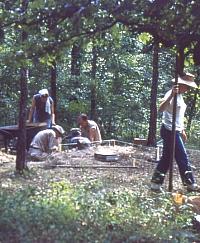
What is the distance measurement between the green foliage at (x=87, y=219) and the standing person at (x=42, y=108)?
21.4 ft

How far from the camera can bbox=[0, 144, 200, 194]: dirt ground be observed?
8000mm

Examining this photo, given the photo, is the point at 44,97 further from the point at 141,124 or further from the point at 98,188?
the point at 141,124

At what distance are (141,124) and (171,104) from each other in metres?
11.7

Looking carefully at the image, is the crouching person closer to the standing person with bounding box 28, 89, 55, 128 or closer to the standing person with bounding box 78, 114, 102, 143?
the standing person with bounding box 28, 89, 55, 128

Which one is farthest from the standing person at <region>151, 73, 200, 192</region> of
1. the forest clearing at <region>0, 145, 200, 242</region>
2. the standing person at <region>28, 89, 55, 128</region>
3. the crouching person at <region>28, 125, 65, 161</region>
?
the standing person at <region>28, 89, 55, 128</region>

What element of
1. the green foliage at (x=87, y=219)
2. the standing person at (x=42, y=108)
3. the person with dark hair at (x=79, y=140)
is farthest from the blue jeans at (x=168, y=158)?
the standing person at (x=42, y=108)

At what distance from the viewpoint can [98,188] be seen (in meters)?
5.86

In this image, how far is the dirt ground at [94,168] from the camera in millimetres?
8000

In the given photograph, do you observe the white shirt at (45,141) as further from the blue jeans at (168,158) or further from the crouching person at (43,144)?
the blue jeans at (168,158)

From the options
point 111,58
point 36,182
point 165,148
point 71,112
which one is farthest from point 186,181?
point 111,58

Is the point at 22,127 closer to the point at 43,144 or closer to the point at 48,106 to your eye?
the point at 43,144

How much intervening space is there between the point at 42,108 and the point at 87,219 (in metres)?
7.53

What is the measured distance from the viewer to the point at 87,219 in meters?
4.79

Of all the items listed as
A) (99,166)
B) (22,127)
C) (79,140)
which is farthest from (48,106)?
(22,127)
